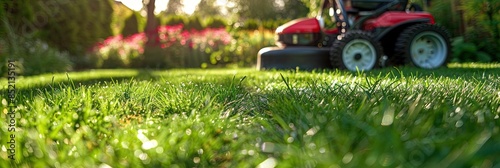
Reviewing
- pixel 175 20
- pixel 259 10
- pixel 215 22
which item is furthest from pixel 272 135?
pixel 259 10

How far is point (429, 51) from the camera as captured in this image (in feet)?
23.7

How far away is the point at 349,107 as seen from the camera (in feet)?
8.82

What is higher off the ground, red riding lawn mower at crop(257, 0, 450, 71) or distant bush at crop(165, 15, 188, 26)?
distant bush at crop(165, 15, 188, 26)

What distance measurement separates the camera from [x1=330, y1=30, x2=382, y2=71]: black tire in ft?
21.7

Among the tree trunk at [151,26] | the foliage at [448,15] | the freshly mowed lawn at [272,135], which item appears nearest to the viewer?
the freshly mowed lawn at [272,135]

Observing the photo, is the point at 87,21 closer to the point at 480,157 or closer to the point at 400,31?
the point at 400,31

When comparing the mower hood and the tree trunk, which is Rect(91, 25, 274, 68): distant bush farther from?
the mower hood

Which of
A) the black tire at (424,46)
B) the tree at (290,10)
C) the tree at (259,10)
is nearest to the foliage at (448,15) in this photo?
the black tire at (424,46)

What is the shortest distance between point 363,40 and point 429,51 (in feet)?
3.64

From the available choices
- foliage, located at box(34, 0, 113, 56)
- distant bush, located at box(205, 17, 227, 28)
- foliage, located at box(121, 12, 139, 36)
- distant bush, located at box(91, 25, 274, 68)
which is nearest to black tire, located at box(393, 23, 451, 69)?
distant bush, located at box(91, 25, 274, 68)

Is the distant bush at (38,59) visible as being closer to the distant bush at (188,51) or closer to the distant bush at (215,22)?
the distant bush at (188,51)

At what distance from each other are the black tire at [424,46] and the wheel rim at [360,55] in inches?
14.8

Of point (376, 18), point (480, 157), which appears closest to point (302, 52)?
point (376, 18)

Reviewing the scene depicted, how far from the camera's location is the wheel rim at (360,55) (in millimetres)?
6734
